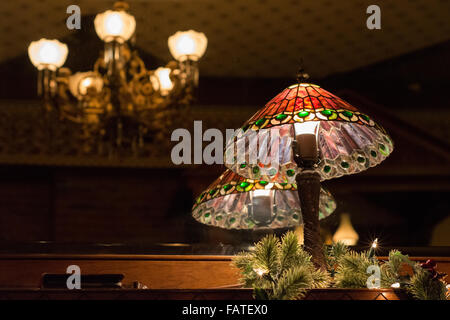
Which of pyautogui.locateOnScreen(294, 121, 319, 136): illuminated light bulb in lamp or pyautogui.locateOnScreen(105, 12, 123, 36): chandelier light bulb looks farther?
pyautogui.locateOnScreen(105, 12, 123, 36): chandelier light bulb

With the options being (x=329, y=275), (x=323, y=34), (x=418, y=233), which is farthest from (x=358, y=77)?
(x=329, y=275)

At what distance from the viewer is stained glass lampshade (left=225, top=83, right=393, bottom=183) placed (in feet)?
5.15

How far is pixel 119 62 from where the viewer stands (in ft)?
13.2

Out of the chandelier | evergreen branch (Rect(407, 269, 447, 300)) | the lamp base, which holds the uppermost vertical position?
the chandelier

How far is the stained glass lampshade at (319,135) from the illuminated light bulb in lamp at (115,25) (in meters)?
2.38

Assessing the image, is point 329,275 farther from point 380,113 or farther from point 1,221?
point 1,221

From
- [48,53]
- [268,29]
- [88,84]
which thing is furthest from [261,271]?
[268,29]

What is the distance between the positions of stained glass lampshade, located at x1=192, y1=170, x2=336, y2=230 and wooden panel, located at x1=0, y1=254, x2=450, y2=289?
14 centimetres

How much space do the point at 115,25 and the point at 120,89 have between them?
0.40 metres

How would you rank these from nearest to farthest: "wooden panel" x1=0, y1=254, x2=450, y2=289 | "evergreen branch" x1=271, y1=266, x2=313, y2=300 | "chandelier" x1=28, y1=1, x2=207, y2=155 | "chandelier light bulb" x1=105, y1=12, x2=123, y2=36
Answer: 1. "evergreen branch" x1=271, y1=266, x2=313, y2=300
2. "wooden panel" x1=0, y1=254, x2=450, y2=289
3. "chandelier light bulb" x1=105, y1=12, x2=123, y2=36
4. "chandelier" x1=28, y1=1, x2=207, y2=155

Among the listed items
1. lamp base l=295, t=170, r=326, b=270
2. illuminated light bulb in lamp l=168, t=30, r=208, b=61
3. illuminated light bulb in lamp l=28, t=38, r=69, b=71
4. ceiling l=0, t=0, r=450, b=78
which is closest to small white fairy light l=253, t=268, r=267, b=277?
lamp base l=295, t=170, r=326, b=270

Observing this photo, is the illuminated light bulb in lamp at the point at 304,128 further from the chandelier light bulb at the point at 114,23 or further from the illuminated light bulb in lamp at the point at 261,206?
the chandelier light bulb at the point at 114,23

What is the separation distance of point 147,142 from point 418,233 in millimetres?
2480

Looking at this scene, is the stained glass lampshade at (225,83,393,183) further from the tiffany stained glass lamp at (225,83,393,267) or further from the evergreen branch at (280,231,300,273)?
the evergreen branch at (280,231,300,273)
